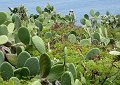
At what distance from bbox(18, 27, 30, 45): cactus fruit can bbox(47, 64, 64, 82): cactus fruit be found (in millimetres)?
655

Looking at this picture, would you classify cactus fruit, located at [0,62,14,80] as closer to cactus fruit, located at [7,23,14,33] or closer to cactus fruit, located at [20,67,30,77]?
cactus fruit, located at [20,67,30,77]

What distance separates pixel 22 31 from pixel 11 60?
1.41 ft

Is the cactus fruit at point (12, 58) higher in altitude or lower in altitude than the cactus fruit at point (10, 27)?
lower

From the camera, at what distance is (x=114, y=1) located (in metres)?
34.4

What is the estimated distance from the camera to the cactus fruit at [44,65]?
2822 millimetres

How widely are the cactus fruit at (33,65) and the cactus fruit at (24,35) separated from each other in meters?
0.62

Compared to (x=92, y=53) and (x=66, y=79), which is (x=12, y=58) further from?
(x=92, y=53)

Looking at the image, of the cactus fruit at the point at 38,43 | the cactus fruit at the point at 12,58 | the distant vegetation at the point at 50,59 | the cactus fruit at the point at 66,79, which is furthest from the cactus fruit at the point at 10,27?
the cactus fruit at the point at 66,79

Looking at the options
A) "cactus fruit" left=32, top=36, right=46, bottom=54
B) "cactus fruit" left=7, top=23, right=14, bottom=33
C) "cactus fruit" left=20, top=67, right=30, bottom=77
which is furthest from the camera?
"cactus fruit" left=7, top=23, right=14, bottom=33

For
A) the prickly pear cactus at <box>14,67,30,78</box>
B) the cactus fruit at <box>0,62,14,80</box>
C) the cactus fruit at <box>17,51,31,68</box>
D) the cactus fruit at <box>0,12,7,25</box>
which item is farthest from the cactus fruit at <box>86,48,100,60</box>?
the cactus fruit at <box>0,62,14,80</box>

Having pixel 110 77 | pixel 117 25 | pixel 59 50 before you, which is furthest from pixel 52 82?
pixel 117 25

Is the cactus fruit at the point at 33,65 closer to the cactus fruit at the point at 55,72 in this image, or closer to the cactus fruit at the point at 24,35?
the cactus fruit at the point at 55,72

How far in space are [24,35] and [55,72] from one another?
0.74 m

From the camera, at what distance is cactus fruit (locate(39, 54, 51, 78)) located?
2822 mm
